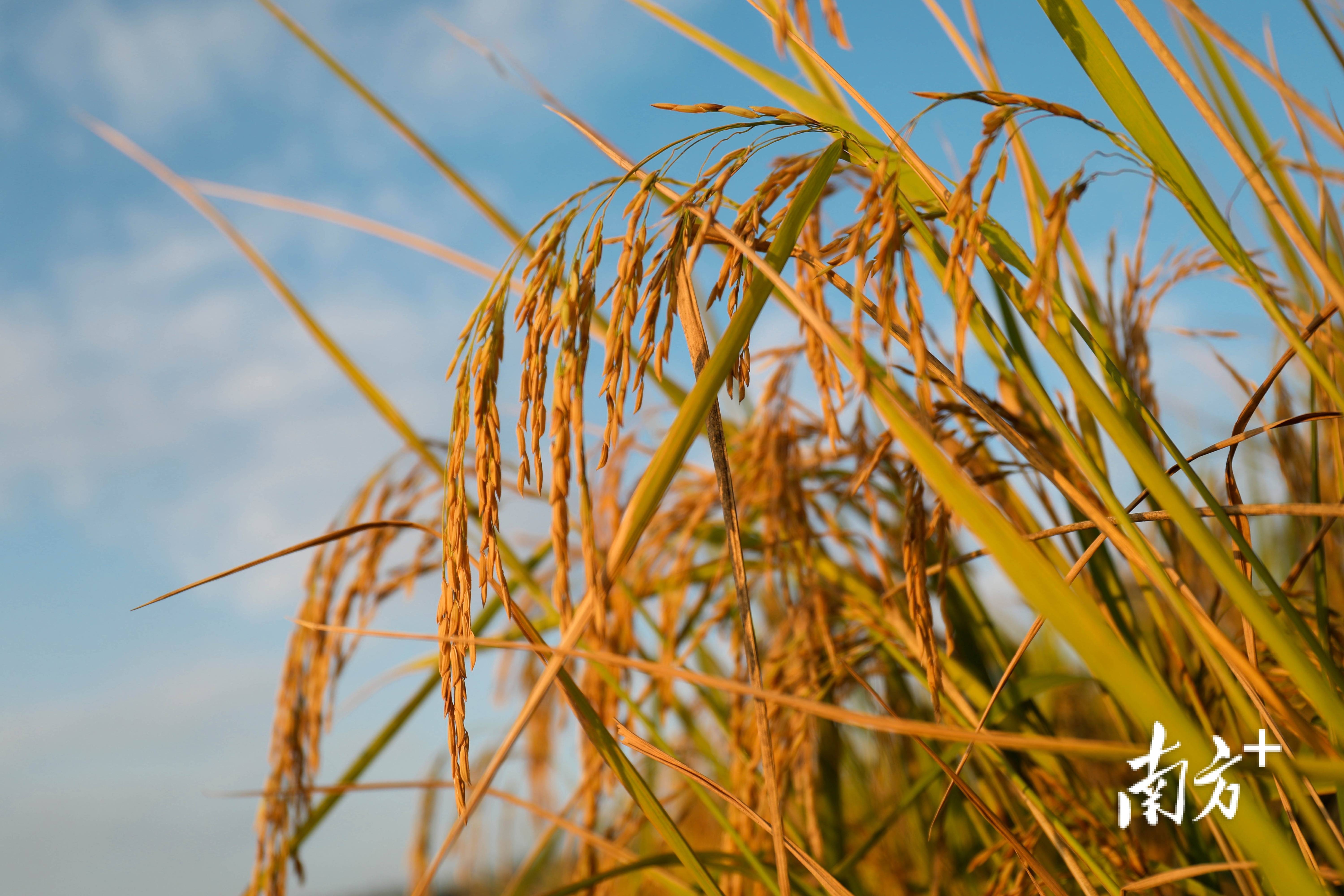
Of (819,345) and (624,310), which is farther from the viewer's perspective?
(819,345)

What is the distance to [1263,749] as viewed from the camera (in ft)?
1.19

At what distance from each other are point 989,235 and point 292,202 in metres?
1.08

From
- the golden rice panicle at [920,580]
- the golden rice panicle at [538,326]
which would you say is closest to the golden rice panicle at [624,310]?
the golden rice panicle at [538,326]

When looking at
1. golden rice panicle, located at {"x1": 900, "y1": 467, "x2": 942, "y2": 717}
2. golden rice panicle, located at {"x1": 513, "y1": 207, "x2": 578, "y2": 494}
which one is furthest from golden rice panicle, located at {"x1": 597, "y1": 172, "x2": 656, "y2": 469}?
golden rice panicle, located at {"x1": 900, "y1": 467, "x2": 942, "y2": 717}

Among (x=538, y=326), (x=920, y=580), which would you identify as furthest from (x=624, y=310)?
(x=920, y=580)

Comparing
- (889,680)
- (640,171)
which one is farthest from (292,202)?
(889,680)

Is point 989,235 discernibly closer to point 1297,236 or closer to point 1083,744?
point 1297,236

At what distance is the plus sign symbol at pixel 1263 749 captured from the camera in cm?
36

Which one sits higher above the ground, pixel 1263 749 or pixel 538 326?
pixel 538 326

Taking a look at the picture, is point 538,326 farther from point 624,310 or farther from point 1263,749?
point 1263,749

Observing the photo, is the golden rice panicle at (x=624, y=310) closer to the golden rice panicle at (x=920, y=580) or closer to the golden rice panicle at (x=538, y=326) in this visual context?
the golden rice panicle at (x=538, y=326)

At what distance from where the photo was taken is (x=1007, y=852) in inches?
35.5

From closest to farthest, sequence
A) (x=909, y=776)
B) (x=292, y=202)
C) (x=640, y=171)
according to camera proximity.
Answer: (x=640, y=171), (x=292, y=202), (x=909, y=776)

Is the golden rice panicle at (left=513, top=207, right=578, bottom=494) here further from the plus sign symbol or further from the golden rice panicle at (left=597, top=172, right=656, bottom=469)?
the plus sign symbol
